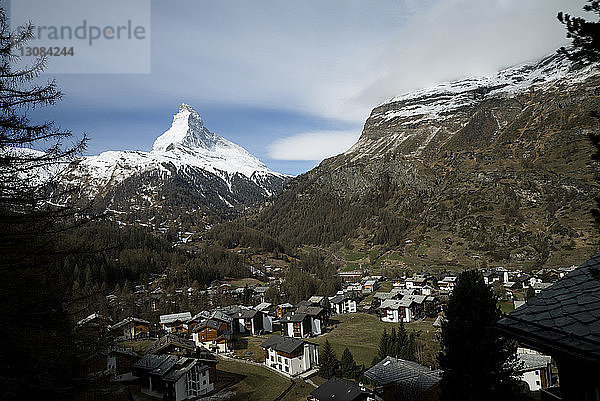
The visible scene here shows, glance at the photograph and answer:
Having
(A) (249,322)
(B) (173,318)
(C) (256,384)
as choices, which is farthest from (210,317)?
(C) (256,384)

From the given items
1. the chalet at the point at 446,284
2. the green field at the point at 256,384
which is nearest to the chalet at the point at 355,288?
the chalet at the point at 446,284

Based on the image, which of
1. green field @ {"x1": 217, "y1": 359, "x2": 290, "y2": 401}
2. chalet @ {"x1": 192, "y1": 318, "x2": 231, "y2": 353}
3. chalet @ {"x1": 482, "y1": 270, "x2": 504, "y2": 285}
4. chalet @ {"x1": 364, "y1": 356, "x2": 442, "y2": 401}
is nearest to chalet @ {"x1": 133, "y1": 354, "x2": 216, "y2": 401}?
green field @ {"x1": 217, "y1": 359, "x2": 290, "y2": 401}

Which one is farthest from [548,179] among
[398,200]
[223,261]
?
[223,261]

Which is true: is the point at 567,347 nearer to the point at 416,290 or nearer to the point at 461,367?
the point at 461,367

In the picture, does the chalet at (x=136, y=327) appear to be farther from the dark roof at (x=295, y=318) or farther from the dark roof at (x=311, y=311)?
the dark roof at (x=311, y=311)

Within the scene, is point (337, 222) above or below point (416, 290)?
above
